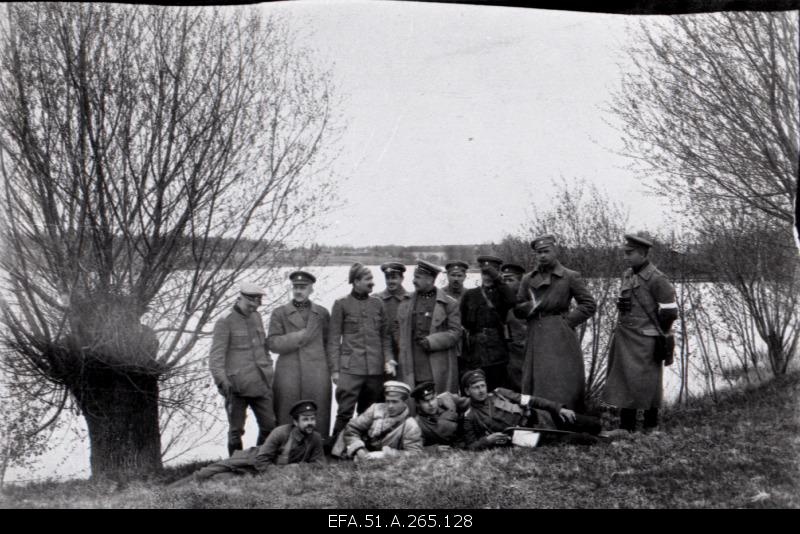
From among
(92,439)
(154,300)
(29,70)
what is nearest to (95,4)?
(29,70)

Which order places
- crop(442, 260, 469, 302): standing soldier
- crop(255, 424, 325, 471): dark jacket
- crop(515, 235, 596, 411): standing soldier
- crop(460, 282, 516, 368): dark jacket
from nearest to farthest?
1. crop(255, 424, 325, 471): dark jacket
2. crop(515, 235, 596, 411): standing soldier
3. crop(460, 282, 516, 368): dark jacket
4. crop(442, 260, 469, 302): standing soldier

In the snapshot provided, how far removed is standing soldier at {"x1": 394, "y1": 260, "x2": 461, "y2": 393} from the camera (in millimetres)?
6562

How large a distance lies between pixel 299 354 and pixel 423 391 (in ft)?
4.03

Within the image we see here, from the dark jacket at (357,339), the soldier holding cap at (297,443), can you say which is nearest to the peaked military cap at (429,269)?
Result: the dark jacket at (357,339)

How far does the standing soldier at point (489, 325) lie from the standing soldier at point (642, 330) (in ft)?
3.86

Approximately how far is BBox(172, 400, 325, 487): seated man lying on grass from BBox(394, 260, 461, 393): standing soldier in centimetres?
113

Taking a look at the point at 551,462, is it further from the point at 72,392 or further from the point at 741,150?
the point at 72,392

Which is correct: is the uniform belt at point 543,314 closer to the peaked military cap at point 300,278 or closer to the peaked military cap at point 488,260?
the peaked military cap at point 488,260

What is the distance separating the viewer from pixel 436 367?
658 centimetres

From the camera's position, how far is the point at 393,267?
22.0 ft

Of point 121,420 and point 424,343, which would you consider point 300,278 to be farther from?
point 121,420

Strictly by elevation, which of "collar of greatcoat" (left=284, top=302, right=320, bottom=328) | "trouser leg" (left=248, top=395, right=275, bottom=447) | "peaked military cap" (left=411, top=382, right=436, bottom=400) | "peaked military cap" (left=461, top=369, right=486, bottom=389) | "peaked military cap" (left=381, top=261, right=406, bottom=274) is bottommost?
"trouser leg" (left=248, top=395, right=275, bottom=447)

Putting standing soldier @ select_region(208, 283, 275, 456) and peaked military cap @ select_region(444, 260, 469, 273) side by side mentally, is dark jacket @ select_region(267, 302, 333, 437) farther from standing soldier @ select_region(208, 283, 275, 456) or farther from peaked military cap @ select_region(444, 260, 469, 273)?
peaked military cap @ select_region(444, 260, 469, 273)

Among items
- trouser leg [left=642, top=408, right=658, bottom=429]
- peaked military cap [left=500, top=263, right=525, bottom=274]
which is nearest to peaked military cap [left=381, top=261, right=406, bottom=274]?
peaked military cap [left=500, top=263, right=525, bottom=274]
